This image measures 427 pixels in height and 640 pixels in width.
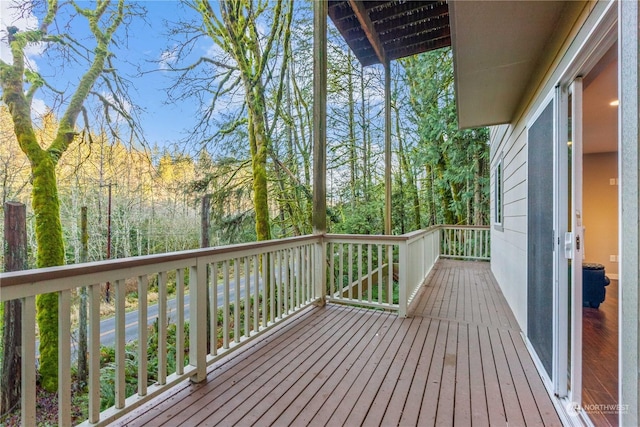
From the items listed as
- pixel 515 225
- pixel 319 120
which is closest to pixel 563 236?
pixel 515 225

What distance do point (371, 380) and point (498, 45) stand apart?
2.56 meters

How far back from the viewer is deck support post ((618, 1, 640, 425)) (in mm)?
939

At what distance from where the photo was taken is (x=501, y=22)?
6.06ft

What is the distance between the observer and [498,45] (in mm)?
2113

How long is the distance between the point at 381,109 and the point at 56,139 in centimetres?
705

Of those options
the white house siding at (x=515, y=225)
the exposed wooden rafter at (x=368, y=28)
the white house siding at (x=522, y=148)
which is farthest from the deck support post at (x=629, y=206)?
the exposed wooden rafter at (x=368, y=28)

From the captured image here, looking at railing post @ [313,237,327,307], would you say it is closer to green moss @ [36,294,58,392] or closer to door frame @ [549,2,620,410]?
door frame @ [549,2,620,410]

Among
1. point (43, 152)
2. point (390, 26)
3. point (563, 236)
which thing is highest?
point (390, 26)

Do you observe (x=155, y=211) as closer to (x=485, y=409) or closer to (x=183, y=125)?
(x=183, y=125)

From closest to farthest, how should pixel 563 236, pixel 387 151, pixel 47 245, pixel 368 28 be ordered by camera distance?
1. pixel 563 236
2. pixel 47 245
3. pixel 368 28
4. pixel 387 151

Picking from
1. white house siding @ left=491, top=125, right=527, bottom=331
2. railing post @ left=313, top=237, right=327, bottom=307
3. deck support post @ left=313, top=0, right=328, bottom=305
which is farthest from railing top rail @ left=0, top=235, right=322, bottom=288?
white house siding @ left=491, top=125, right=527, bottom=331

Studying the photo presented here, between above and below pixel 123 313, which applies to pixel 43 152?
above

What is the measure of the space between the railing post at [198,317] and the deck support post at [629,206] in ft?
7.00

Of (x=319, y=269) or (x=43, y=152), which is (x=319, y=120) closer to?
(x=319, y=269)
